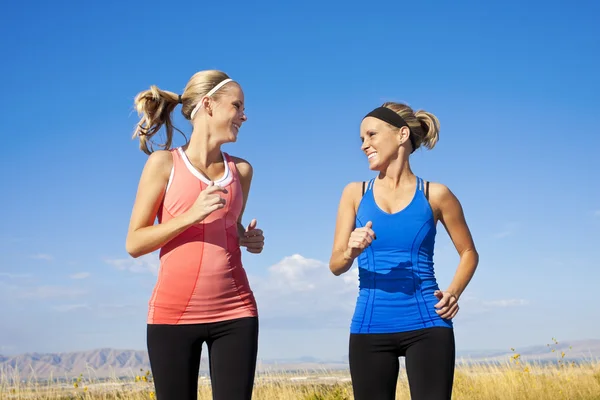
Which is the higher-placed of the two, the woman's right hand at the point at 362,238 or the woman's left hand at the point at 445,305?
the woman's right hand at the point at 362,238

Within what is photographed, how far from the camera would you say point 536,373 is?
1169 centimetres

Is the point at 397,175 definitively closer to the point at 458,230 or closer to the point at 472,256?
the point at 458,230

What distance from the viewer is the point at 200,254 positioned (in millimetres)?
3939

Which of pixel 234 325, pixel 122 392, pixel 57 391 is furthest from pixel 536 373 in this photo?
pixel 234 325

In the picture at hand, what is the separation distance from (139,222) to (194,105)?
0.85 m

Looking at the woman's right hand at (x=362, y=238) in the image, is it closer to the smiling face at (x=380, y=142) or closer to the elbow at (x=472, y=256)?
the smiling face at (x=380, y=142)

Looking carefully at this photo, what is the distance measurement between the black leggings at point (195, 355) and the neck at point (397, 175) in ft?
4.44

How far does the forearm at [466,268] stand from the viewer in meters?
4.41

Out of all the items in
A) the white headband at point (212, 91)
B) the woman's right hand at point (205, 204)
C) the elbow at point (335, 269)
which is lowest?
the elbow at point (335, 269)

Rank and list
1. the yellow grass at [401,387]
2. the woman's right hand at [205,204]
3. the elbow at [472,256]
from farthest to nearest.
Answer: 1. the yellow grass at [401,387]
2. the elbow at [472,256]
3. the woman's right hand at [205,204]

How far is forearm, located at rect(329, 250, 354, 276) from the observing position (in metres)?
4.16

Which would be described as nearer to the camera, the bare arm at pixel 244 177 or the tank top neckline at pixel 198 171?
the tank top neckline at pixel 198 171

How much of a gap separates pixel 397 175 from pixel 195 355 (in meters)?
1.74

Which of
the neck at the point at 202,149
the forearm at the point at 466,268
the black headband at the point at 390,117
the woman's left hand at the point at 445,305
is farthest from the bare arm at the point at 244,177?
the forearm at the point at 466,268
